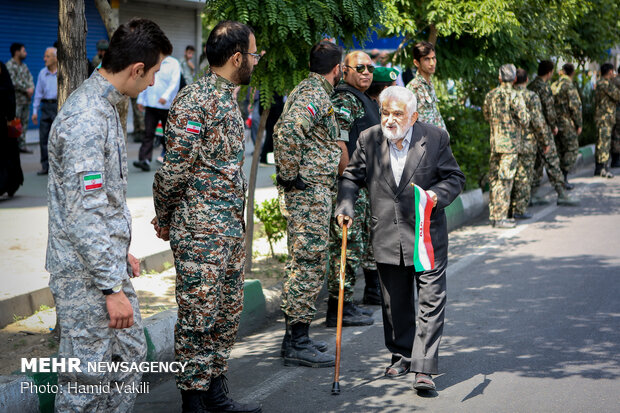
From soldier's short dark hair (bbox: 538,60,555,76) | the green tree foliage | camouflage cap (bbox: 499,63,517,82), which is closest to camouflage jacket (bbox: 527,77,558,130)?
soldier's short dark hair (bbox: 538,60,555,76)

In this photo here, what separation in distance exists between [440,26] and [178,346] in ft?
22.0

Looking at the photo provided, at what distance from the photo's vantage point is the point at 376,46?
11.8 meters

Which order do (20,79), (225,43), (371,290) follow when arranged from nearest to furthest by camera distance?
(225,43), (371,290), (20,79)

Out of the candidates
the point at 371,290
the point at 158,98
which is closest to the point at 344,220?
the point at 371,290

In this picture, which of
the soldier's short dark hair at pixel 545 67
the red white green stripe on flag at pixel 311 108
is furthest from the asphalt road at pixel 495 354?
the soldier's short dark hair at pixel 545 67

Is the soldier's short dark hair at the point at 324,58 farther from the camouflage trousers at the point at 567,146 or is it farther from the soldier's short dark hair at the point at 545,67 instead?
the camouflage trousers at the point at 567,146

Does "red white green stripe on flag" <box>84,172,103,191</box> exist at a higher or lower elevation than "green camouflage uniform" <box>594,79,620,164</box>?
lower

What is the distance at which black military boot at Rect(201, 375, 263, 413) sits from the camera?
4.35 m

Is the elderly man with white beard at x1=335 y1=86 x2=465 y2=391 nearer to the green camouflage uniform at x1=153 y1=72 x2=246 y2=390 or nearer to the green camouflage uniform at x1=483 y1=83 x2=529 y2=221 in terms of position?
the green camouflage uniform at x1=153 y1=72 x2=246 y2=390

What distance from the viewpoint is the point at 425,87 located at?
7586mm

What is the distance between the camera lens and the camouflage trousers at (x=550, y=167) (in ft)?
36.3

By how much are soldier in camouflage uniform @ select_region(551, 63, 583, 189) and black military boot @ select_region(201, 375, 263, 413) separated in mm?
9600

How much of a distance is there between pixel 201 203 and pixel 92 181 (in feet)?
3.09

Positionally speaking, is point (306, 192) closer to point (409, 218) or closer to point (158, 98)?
point (409, 218)
